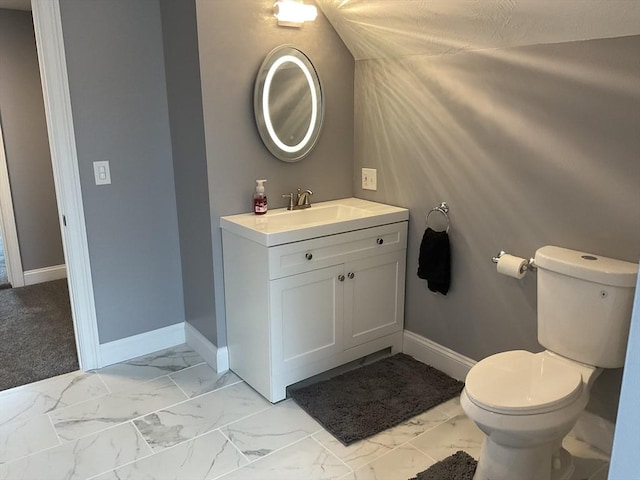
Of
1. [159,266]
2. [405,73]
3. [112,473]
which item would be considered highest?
[405,73]

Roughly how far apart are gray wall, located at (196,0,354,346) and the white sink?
0.10m

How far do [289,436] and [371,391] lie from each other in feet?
1.65

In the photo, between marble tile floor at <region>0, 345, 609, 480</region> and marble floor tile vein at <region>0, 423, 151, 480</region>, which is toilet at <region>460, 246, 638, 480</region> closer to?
marble tile floor at <region>0, 345, 609, 480</region>

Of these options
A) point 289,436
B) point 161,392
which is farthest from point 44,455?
point 289,436

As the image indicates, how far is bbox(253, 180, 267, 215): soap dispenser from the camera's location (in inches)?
105

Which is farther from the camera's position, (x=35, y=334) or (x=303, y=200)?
(x=35, y=334)

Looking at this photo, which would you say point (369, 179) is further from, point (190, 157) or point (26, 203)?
point (26, 203)

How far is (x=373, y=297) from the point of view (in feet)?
9.07

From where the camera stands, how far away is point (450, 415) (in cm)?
241

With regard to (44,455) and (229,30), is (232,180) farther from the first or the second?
(44,455)

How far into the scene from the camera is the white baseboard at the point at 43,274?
414 cm

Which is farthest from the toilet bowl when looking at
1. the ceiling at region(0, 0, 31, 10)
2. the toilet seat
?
the ceiling at region(0, 0, 31, 10)

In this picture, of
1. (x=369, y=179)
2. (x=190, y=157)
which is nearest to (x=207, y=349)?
(x=190, y=157)

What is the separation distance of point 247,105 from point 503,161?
1257mm
